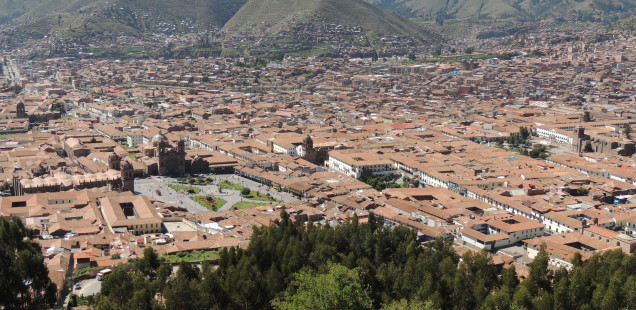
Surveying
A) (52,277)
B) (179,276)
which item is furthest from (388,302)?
(52,277)

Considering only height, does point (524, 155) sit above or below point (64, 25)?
below

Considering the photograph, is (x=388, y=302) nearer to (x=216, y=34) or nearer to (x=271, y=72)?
(x=271, y=72)

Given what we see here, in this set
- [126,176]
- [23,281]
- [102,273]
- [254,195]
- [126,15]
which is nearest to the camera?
[23,281]

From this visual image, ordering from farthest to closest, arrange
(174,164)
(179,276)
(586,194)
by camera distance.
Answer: (174,164)
(586,194)
(179,276)

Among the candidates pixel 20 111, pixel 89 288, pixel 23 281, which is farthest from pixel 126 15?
pixel 23 281

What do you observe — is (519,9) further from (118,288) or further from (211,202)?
(118,288)

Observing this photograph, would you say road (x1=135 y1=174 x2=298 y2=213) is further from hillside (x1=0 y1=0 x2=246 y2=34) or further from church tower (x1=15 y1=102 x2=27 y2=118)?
hillside (x1=0 y1=0 x2=246 y2=34)
